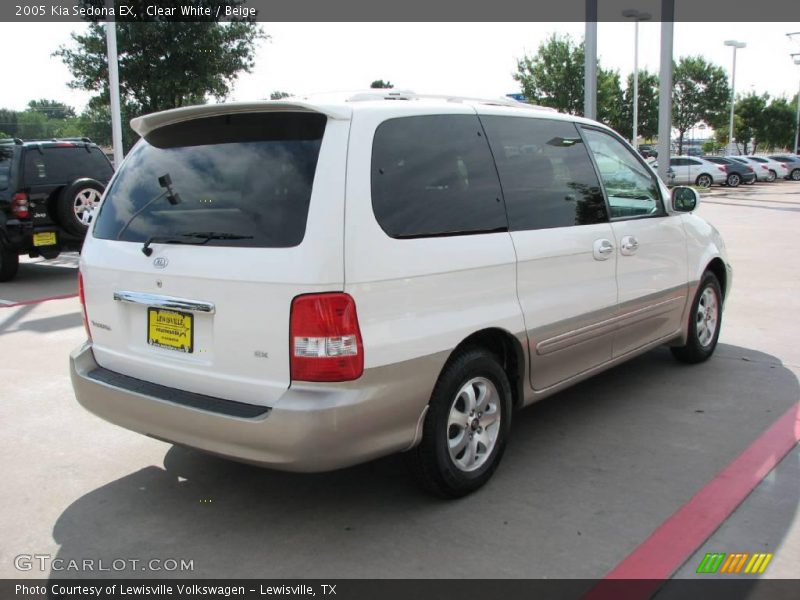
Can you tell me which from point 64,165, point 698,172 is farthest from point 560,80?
point 64,165

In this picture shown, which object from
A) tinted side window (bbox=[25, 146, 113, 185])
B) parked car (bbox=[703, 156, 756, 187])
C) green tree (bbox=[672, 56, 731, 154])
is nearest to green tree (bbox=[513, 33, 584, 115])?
parked car (bbox=[703, 156, 756, 187])

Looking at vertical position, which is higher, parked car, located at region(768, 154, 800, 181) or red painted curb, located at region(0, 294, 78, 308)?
parked car, located at region(768, 154, 800, 181)

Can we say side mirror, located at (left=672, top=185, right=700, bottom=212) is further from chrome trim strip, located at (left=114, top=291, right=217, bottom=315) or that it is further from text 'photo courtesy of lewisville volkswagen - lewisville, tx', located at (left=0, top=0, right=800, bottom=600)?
chrome trim strip, located at (left=114, top=291, right=217, bottom=315)

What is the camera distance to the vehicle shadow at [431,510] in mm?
3125

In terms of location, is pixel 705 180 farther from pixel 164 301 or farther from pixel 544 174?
pixel 164 301

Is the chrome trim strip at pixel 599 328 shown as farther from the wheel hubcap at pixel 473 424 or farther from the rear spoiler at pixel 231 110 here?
the rear spoiler at pixel 231 110

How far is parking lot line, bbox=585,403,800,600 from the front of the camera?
2994 mm

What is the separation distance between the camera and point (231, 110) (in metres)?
3.35

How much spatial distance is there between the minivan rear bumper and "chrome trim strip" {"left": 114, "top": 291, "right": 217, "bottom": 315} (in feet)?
1.37

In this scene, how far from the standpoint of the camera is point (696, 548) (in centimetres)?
315

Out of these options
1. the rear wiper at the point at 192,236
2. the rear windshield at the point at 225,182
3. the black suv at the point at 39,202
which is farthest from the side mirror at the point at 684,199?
the black suv at the point at 39,202

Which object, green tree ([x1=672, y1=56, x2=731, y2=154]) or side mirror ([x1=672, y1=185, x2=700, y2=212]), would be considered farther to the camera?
green tree ([x1=672, y1=56, x2=731, y2=154])

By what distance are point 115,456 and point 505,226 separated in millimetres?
2535

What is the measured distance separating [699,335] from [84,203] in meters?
8.33
